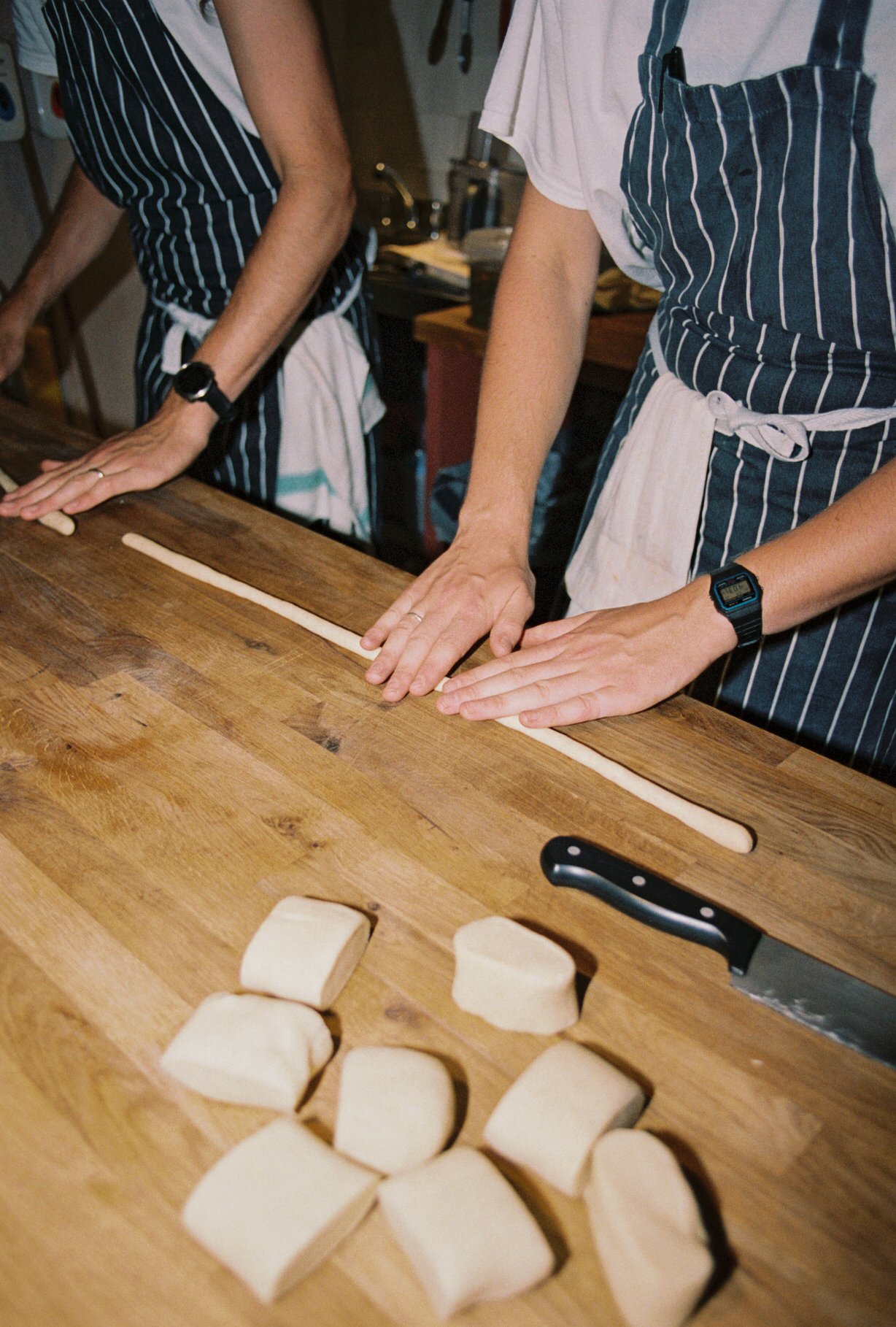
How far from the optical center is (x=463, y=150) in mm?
2967

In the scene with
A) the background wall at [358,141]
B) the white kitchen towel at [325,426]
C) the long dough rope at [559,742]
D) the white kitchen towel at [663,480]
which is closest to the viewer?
the long dough rope at [559,742]

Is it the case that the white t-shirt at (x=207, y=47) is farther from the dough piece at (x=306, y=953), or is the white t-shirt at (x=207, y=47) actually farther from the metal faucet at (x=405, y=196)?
the metal faucet at (x=405, y=196)

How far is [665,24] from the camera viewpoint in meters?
0.88

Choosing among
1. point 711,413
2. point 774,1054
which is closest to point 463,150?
point 711,413

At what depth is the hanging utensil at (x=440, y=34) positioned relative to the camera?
2.84 m

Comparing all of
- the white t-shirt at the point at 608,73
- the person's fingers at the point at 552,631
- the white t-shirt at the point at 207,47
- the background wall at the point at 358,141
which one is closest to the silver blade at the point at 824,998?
the person's fingers at the point at 552,631

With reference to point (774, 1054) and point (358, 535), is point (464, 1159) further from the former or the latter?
point (358, 535)

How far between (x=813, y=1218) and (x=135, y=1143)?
0.39 metres

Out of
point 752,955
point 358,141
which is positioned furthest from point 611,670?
point 358,141

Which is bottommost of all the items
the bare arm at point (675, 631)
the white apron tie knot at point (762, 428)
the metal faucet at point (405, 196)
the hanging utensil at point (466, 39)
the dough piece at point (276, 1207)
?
the dough piece at point (276, 1207)

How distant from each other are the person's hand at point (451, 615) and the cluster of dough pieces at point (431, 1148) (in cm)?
33

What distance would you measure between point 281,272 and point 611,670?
0.79 m

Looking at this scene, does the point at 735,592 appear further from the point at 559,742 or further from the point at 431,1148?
the point at 431,1148

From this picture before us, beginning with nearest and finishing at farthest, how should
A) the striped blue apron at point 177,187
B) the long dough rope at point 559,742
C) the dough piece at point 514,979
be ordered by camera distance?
the dough piece at point 514,979, the long dough rope at point 559,742, the striped blue apron at point 177,187
